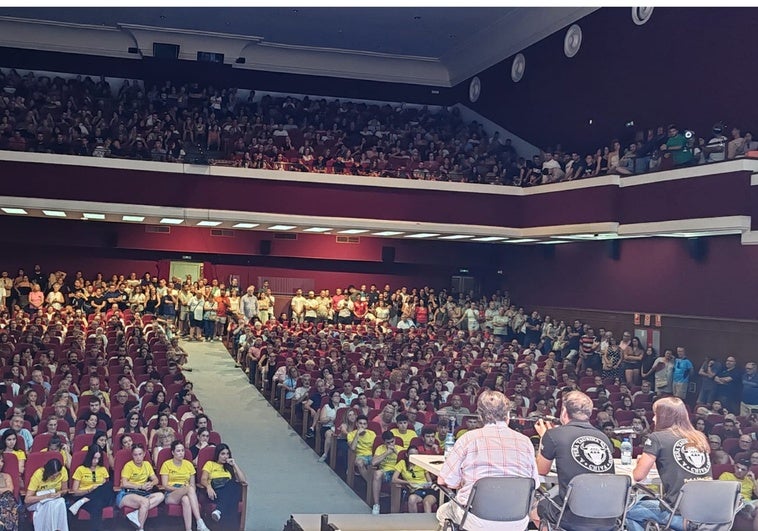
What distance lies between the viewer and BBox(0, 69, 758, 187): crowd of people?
1669 centimetres

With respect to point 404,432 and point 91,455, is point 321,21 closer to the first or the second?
point 404,432

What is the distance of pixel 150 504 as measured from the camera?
7523 millimetres

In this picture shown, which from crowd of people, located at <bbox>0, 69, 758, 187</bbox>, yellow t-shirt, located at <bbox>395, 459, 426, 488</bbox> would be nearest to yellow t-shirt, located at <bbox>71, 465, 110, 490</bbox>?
yellow t-shirt, located at <bbox>395, 459, 426, 488</bbox>

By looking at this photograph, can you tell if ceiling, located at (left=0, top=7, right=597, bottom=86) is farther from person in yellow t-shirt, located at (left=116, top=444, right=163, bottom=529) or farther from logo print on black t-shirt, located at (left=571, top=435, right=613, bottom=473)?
logo print on black t-shirt, located at (left=571, top=435, right=613, bottom=473)

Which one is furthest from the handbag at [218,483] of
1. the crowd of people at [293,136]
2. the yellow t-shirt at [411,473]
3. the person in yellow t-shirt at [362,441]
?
the crowd of people at [293,136]

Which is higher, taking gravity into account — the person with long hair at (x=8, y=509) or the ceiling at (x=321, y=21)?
the ceiling at (x=321, y=21)

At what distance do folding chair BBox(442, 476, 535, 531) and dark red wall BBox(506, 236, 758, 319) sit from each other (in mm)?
10779

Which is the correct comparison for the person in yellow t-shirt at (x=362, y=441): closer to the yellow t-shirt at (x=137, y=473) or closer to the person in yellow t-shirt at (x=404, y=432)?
the person in yellow t-shirt at (x=404, y=432)

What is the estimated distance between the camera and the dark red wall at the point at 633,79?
15.0m

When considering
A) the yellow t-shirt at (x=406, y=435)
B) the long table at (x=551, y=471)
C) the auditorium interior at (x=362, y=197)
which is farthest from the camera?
the auditorium interior at (x=362, y=197)

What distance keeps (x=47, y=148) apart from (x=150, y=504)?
11.3 meters

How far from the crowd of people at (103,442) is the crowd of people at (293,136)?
5973mm

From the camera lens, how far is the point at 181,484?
7.92m

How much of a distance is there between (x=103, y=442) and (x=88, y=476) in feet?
1.53
